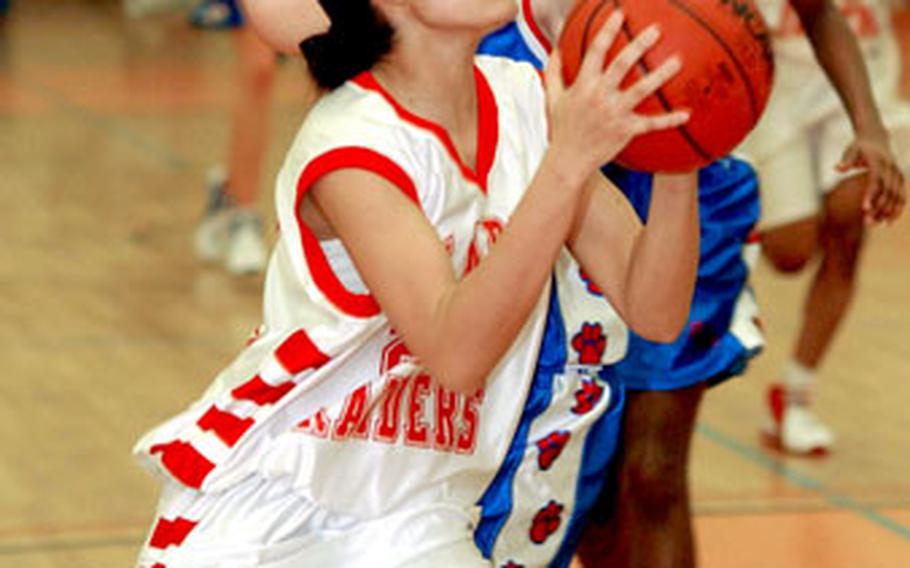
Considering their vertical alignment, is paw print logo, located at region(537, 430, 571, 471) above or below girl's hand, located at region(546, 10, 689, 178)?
below

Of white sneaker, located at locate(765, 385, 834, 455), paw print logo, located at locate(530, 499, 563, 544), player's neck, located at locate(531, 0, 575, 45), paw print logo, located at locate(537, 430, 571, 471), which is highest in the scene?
player's neck, located at locate(531, 0, 575, 45)

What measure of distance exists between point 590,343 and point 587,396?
0.07 meters

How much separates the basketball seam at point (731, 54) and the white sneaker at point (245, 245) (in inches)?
161

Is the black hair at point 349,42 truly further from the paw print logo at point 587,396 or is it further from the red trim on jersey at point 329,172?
the paw print logo at point 587,396

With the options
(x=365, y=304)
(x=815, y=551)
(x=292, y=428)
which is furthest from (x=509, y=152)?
(x=815, y=551)

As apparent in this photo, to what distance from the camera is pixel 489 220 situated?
2.11 m

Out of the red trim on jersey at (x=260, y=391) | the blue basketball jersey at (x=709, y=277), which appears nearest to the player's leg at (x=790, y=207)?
the blue basketball jersey at (x=709, y=277)

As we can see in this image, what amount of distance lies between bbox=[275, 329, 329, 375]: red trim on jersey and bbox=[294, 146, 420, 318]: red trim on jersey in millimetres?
57

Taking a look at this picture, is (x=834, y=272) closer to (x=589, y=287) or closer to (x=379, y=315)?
(x=589, y=287)

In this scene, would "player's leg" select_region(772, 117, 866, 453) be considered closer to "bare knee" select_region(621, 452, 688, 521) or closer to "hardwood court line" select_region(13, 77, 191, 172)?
"bare knee" select_region(621, 452, 688, 521)

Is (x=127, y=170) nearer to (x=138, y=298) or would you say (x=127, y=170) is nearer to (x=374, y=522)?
(x=138, y=298)

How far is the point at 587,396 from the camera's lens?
242cm

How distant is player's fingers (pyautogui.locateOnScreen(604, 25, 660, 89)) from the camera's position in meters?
1.73

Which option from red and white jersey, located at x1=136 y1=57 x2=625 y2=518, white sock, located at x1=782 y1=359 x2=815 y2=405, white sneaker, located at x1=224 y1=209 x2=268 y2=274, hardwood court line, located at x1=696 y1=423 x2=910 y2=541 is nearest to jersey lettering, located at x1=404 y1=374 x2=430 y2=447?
red and white jersey, located at x1=136 y1=57 x2=625 y2=518
